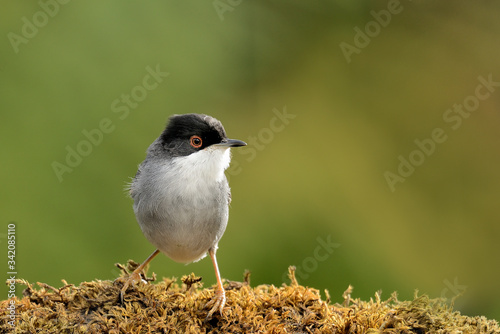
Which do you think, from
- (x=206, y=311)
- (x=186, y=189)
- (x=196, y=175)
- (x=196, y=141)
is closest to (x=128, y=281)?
(x=206, y=311)

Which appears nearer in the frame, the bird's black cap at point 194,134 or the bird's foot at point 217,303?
the bird's foot at point 217,303

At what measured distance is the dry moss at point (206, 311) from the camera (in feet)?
9.63

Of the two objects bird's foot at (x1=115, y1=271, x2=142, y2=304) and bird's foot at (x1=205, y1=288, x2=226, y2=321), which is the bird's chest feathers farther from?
bird's foot at (x1=205, y1=288, x2=226, y2=321)

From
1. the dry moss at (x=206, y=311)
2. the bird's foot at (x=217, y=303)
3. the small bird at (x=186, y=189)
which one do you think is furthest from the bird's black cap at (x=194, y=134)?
the bird's foot at (x=217, y=303)

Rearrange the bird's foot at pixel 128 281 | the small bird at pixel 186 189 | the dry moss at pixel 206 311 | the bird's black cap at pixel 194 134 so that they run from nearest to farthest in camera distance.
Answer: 1. the dry moss at pixel 206 311
2. the bird's foot at pixel 128 281
3. the small bird at pixel 186 189
4. the bird's black cap at pixel 194 134

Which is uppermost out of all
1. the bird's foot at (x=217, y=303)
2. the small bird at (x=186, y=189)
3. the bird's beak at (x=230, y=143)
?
the bird's beak at (x=230, y=143)

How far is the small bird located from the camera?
3676 mm

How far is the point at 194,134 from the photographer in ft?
12.5

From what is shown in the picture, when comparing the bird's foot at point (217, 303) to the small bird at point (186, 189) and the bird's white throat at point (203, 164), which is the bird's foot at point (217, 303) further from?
the bird's white throat at point (203, 164)

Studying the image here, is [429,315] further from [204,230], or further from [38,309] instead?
[38,309]

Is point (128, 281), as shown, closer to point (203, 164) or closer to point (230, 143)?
point (203, 164)

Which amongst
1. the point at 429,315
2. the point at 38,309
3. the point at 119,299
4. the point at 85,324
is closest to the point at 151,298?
the point at 119,299

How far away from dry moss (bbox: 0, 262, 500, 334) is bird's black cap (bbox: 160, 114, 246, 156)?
3.06 feet

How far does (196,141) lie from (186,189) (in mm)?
362
